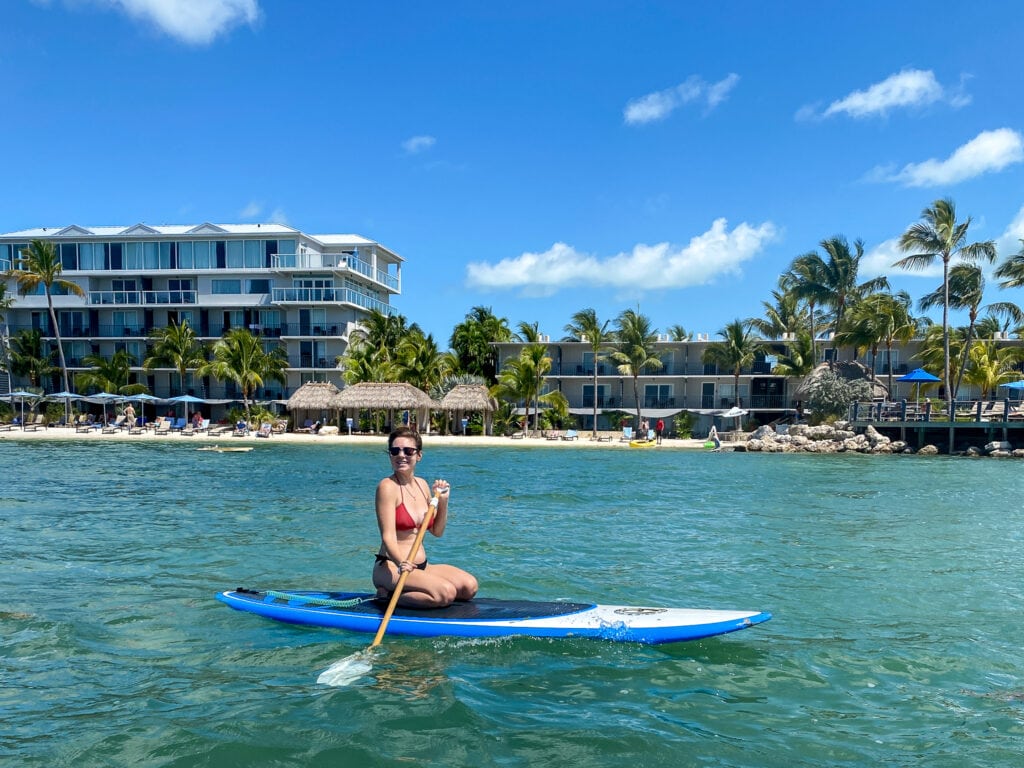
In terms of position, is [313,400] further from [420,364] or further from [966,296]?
[966,296]

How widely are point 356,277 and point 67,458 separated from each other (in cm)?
2655

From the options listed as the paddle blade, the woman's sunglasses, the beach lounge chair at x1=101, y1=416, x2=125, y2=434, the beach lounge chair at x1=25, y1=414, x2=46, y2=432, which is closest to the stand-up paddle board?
the paddle blade

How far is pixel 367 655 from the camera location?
659 cm

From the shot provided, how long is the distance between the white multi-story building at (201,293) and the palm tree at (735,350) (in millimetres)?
23415

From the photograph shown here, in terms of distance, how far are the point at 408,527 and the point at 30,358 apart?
5330 cm

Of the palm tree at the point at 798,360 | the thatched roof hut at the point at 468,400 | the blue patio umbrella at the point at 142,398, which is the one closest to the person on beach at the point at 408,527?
the thatched roof hut at the point at 468,400

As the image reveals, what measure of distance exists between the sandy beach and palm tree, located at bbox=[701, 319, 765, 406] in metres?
5.11

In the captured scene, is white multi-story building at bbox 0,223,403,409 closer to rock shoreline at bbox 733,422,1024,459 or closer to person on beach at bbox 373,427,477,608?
rock shoreline at bbox 733,422,1024,459

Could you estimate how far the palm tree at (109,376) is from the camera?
4912 centimetres

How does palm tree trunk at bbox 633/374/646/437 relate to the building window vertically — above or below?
below

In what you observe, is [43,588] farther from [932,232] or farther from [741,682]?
[932,232]

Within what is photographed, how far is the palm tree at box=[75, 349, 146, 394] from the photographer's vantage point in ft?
161

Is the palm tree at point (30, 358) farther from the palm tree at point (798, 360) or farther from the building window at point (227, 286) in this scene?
the palm tree at point (798, 360)

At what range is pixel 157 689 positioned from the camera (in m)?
6.14
